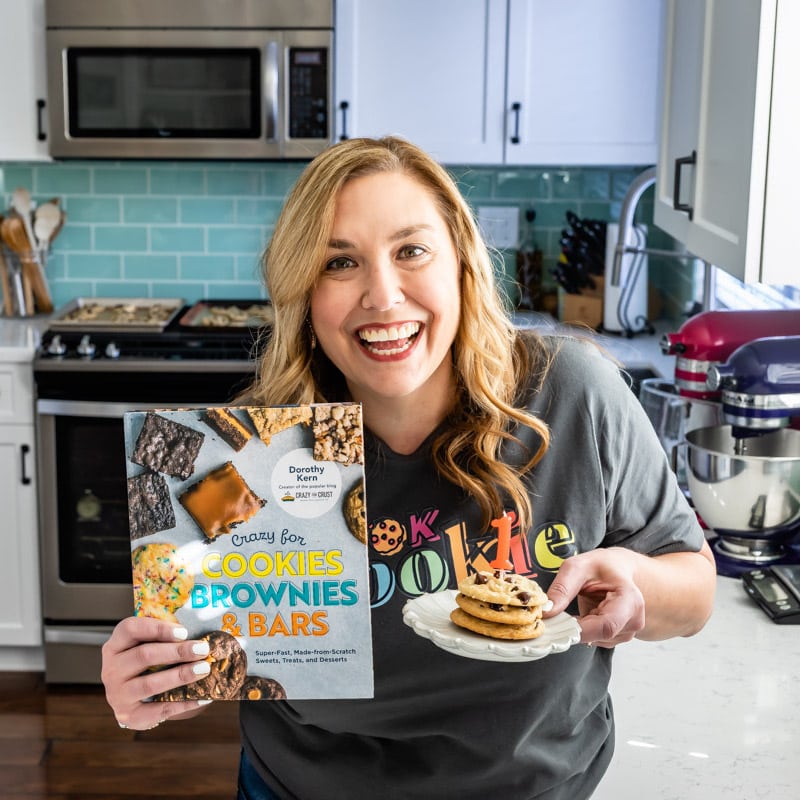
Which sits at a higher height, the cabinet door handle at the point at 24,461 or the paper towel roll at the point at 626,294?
the paper towel roll at the point at 626,294

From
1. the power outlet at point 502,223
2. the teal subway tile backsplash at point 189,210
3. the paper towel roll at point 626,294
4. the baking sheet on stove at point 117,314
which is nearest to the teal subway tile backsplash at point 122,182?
the teal subway tile backsplash at point 189,210

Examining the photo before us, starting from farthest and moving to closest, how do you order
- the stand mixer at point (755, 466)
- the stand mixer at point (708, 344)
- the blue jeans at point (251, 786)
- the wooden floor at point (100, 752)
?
1. the wooden floor at point (100, 752)
2. the stand mixer at point (708, 344)
3. the stand mixer at point (755, 466)
4. the blue jeans at point (251, 786)

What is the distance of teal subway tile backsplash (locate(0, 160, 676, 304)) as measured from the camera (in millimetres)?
3900

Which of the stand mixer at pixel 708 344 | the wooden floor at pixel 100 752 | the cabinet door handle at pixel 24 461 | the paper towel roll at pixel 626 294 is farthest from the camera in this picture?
the paper towel roll at pixel 626 294

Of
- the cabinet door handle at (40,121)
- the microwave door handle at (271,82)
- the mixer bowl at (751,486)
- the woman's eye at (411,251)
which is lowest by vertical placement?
the mixer bowl at (751,486)

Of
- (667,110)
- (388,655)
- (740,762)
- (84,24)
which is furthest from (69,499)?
(740,762)

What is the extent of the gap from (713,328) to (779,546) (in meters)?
0.43

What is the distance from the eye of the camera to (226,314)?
3596mm

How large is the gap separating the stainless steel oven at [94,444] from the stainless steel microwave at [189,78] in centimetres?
58

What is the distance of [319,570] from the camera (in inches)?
45.1

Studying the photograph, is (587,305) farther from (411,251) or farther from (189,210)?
(411,251)

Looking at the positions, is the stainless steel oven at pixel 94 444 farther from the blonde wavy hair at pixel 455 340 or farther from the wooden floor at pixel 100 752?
the blonde wavy hair at pixel 455 340

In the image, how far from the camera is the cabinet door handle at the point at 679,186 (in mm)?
2213

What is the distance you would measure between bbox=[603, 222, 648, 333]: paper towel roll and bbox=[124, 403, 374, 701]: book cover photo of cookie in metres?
2.61
